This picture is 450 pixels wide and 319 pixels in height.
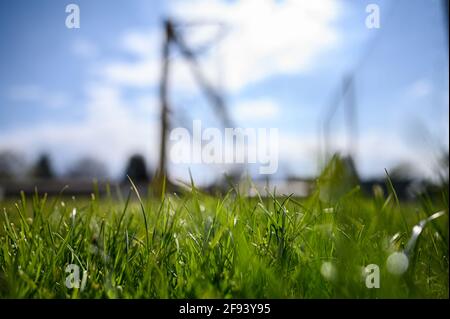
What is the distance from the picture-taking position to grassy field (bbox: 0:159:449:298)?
101cm

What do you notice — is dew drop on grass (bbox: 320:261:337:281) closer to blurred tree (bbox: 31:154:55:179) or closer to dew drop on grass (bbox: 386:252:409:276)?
dew drop on grass (bbox: 386:252:409:276)

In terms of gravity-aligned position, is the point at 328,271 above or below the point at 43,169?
below

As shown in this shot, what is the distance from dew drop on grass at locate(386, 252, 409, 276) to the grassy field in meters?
0.01

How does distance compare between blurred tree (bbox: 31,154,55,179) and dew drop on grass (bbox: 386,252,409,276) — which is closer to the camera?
dew drop on grass (bbox: 386,252,409,276)

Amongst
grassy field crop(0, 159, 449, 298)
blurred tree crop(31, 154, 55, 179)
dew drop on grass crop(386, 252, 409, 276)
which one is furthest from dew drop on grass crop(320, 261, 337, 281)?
blurred tree crop(31, 154, 55, 179)

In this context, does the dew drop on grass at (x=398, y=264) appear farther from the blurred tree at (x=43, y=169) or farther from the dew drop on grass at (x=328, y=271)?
the blurred tree at (x=43, y=169)

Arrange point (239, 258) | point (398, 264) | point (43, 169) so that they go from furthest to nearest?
point (43, 169), point (239, 258), point (398, 264)

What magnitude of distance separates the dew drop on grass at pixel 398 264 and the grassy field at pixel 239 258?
1cm

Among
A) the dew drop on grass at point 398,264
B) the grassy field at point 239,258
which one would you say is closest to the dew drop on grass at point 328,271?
the grassy field at point 239,258

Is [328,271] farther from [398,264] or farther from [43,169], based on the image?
[43,169]

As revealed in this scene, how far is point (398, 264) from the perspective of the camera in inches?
39.4

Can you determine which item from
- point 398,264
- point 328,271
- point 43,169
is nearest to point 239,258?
point 328,271

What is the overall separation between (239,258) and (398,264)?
37 cm
